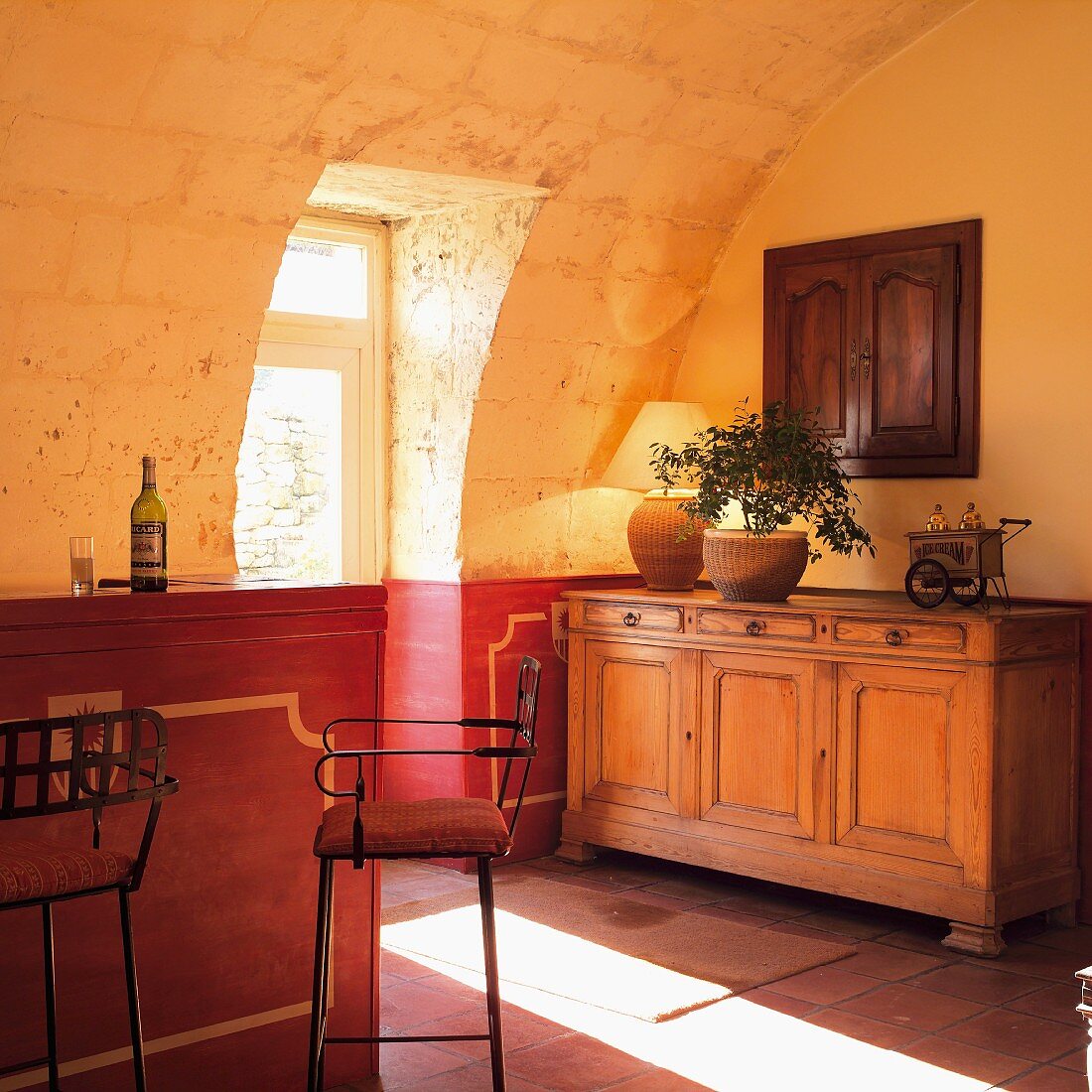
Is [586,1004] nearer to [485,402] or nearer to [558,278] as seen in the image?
[485,402]

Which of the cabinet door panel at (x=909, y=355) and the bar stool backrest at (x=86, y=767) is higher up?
the cabinet door panel at (x=909, y=355)

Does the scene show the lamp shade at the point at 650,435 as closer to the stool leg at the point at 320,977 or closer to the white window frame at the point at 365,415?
the white window frame at the point at 365,415

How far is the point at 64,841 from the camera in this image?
2.98 m

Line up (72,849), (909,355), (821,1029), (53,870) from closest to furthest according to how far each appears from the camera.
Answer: (53,870) < (72,849) < (821,1029) < (909,355)

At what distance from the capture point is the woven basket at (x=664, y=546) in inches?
219

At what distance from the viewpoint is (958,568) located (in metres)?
4.67

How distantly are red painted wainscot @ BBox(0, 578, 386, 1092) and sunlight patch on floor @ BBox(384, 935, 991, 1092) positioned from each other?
2.32 ft

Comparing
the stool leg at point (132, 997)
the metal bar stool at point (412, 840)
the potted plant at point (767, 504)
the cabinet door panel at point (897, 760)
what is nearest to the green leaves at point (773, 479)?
the potted plant at point (767, 504)

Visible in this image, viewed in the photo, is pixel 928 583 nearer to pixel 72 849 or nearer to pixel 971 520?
pixel 971 520

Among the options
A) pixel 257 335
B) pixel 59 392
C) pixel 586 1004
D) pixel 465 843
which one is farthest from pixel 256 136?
pixel 586 1004

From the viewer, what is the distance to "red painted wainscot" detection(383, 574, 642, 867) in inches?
220

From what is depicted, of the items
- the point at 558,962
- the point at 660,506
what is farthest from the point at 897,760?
the point at 660,506

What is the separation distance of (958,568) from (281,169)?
2545 millimetres

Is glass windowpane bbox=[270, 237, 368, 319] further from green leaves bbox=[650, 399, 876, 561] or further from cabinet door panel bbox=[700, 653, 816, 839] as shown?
cabinet door panel bbox=[700, 653, 816, 839]
